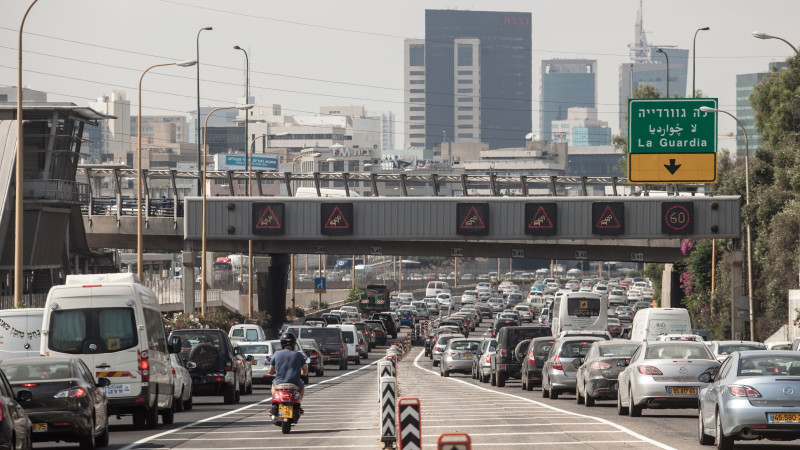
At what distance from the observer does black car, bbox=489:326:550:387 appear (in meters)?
41.4

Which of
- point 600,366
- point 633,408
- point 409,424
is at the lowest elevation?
point 633,408

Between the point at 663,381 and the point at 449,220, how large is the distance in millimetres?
38176

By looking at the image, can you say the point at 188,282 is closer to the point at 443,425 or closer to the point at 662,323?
the point at 662,323

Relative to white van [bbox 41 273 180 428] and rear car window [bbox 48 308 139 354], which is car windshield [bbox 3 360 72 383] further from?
rear car window [bbox 48 308 139 354]

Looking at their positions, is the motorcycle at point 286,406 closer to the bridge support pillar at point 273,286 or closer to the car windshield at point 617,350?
the car windshield at point 617,350

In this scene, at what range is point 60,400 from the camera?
1900 centimetres

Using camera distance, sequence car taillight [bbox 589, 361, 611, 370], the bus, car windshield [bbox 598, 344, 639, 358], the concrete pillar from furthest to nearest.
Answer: the bus → the concrete pillar → car windshield [bbox 598, 344, 639, 358] → car taillight [bbox 589, 361, 611, 370]

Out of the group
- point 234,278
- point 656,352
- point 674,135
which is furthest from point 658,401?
point 234,278

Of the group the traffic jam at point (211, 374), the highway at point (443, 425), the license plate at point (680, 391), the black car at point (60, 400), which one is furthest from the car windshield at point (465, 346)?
the black car at point (60, 400)

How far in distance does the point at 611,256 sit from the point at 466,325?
18.1 meters

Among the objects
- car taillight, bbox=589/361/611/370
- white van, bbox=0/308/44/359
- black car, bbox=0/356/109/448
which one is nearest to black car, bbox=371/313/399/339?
car taillight, bbox=589/361/611/370

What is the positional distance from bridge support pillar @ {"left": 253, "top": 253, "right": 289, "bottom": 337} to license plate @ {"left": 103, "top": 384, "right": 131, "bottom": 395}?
1965 inches

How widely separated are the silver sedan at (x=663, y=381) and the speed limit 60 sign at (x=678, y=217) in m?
35.3

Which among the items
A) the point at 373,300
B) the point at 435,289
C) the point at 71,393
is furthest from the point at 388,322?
the point at 71,393
